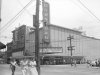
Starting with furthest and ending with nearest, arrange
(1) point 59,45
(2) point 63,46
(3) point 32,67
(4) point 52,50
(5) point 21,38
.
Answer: (5) point 21,38, (2) point 63,46, (1) point 59,45, (4) point 52,50, (3) point 32,67

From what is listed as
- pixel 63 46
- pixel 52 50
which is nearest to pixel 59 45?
pixel 63 46

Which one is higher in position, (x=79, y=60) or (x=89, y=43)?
(x=89, y=43)

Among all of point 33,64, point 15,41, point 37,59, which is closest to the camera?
point 33,64

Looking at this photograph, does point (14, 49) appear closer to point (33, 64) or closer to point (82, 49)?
point (82, 49)

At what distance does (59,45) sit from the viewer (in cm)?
8425

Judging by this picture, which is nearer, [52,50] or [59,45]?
[52,50]

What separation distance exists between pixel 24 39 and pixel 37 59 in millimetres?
73026

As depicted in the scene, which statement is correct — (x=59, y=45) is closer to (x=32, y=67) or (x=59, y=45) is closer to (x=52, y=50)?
(x=52, y=50)

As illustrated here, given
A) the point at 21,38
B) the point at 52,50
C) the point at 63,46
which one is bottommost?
the point at 52,50

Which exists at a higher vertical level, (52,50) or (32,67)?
(52,50)

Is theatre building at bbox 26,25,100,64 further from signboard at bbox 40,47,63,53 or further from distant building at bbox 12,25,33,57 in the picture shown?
distant building at bbox 12,25,33,57

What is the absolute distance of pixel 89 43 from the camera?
91812mm

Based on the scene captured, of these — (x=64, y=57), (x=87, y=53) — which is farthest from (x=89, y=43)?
(x=64, y=57)

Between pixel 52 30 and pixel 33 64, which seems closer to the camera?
pixel 33 64
